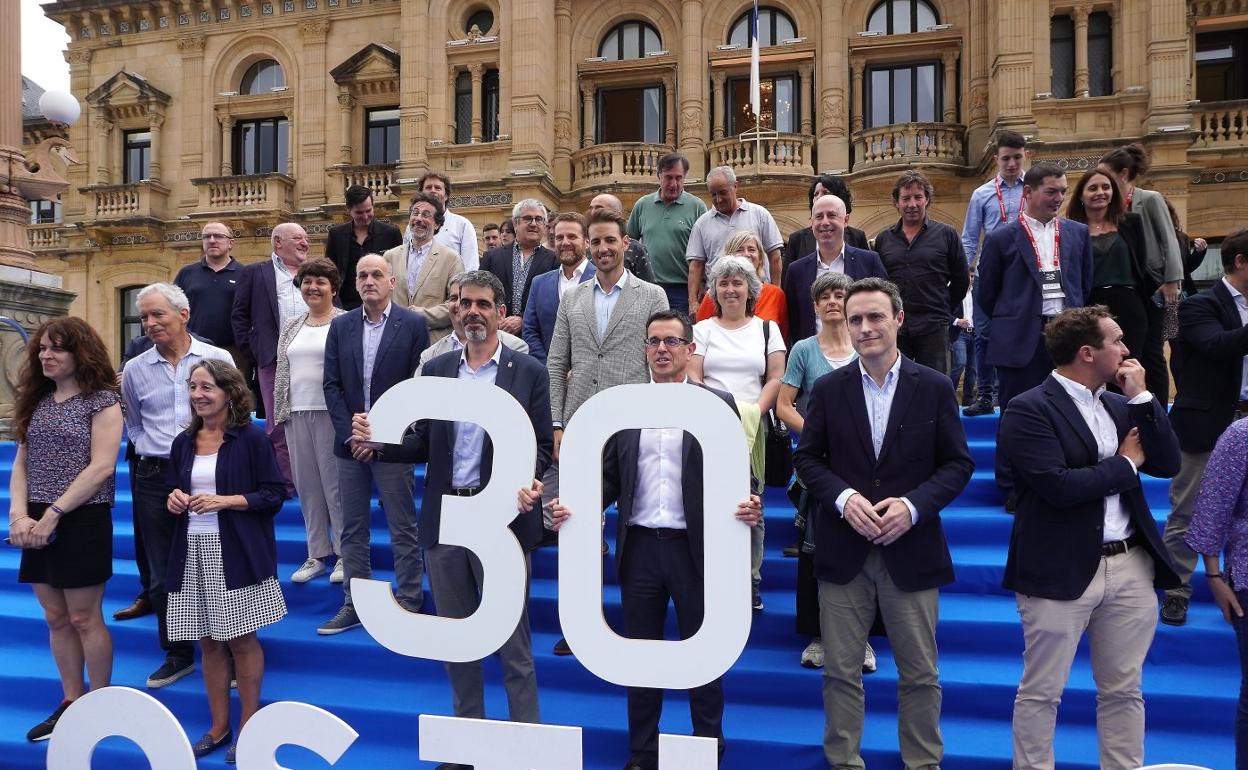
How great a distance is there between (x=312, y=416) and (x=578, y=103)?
50.6 feet

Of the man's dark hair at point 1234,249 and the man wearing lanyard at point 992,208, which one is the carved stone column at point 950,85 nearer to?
the man wearing lanyard at point 992,208

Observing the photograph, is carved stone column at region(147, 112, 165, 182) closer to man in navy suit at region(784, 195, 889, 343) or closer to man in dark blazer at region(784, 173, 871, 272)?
man in dark blazer at region(784, 173, 871, 272)

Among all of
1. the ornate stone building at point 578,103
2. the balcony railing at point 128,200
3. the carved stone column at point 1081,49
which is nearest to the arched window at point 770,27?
the ornate stone building at point 578,103

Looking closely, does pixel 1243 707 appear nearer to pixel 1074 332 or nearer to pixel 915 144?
pixel 1074 332

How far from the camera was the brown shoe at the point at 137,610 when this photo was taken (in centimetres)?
482

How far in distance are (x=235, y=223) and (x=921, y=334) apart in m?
19.0

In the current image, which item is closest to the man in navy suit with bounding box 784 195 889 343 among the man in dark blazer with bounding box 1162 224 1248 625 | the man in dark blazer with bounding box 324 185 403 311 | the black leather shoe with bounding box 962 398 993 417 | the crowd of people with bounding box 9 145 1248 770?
the crowd of people with bounding box 9 145 1248 770

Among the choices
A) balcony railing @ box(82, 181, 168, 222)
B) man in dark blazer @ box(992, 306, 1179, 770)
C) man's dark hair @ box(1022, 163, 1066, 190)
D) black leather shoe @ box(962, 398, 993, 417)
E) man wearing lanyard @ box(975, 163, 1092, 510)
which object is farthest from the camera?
balcony railing @ box(82, 181, 168, 222)

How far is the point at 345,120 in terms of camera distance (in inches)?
790

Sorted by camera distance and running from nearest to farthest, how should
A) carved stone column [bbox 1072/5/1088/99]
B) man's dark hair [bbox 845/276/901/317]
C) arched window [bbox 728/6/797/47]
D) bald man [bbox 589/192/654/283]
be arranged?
man's dark hair [bbox 845/276/901/317] → bald man [bbox 589/192/654/283] → carved stone column [bbox 1072/5/1088/99] → arched window [bbox 728/6/797/47]

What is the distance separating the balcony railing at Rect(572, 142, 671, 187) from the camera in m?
17.3

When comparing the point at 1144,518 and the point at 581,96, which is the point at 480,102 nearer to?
the point at 581,96

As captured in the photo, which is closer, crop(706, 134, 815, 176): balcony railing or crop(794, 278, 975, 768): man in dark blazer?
crop(794, 278, 975, 768): man in dark blazer

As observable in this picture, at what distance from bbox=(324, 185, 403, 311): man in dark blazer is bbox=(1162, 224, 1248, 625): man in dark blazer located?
5261mm
